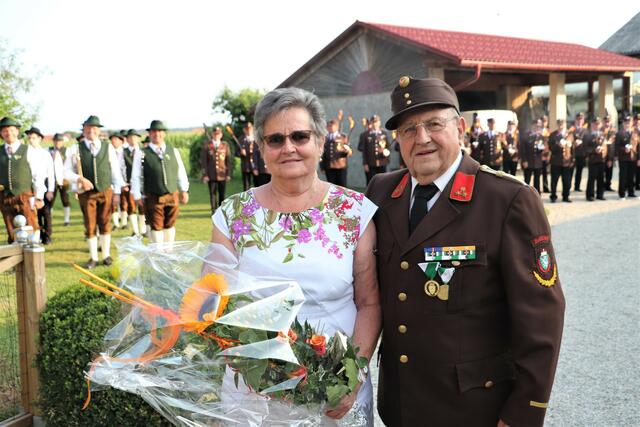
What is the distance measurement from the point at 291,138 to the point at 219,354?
0.85m

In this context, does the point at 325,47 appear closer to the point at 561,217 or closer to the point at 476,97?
the point at 476,97

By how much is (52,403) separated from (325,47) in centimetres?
1918

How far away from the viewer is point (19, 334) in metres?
3.85

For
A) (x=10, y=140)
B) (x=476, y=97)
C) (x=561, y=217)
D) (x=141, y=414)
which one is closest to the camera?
(x=141, y=414)

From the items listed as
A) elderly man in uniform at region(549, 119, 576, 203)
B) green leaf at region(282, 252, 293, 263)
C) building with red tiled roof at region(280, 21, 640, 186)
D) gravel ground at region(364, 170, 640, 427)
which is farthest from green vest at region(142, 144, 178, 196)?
elderly man in uniform at region(549, 119, 576, 203)

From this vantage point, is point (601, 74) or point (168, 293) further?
point (601, 74)

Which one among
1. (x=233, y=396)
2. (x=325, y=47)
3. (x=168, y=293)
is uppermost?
(x=325, y=47)

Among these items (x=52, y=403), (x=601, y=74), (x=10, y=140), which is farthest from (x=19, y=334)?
(x=601, y=74)

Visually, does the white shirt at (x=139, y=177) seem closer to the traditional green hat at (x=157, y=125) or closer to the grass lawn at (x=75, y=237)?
the traditional green hat at (x=157, y=125)

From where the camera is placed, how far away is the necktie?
2.24 m

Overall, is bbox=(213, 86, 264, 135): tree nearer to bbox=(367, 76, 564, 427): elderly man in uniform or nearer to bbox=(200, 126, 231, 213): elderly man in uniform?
bbox=(200, 126, 231, 213): elderly man in uniform

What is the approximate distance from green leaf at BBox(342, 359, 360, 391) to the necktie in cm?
61

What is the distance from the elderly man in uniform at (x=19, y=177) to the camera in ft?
31.5

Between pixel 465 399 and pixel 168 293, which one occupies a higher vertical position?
pixel 168 293
